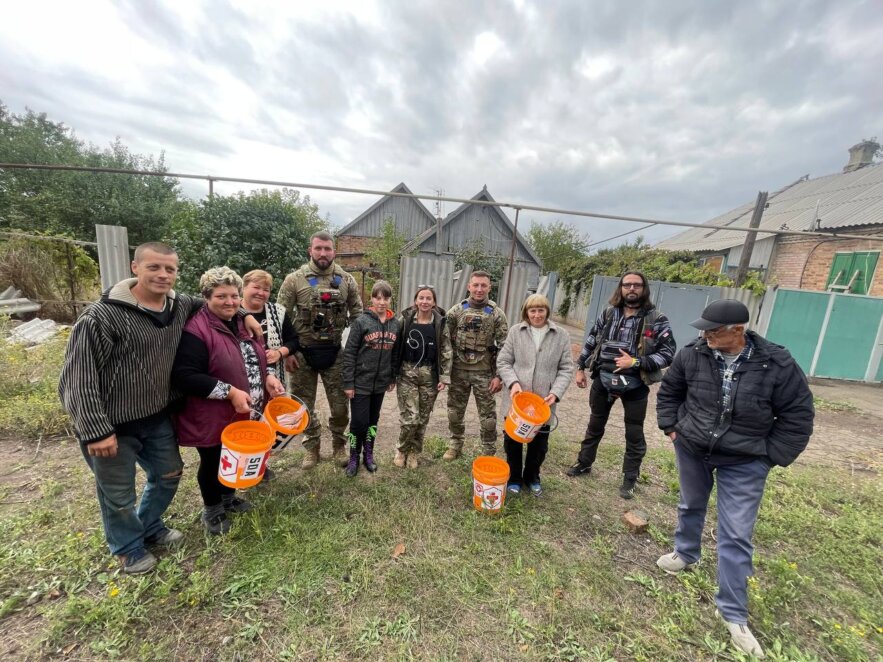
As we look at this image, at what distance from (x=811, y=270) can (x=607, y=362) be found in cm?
1251

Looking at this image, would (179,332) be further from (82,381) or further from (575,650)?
(575,650)

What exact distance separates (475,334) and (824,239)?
11455 millimetres

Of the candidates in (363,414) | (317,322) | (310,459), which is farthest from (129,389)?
(310,459)

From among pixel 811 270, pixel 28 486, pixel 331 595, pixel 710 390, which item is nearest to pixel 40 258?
pixel 28 486

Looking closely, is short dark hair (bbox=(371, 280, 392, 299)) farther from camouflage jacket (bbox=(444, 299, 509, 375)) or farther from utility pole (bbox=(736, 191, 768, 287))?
utility pole (bbox=(736, 191, 768, 287))

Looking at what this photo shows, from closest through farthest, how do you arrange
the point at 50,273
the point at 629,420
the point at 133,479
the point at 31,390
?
the point at 133,479, the point at 629,420, the point at 31,390, the point at 50,273

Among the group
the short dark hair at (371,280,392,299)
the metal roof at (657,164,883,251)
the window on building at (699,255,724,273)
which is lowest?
the short dark hair at (371,280,392,299)

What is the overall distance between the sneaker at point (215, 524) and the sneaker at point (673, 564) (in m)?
3.17

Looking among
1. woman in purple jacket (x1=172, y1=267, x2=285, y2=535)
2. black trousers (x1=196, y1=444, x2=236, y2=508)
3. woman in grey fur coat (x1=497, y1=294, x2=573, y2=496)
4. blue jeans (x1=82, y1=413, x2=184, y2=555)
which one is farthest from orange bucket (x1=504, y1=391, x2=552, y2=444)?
blue jeans (x1=82, y1=413, x2=184, y2=555)

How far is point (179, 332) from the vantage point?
221cm

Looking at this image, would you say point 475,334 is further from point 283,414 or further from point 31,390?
point 31,390

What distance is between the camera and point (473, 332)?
3424 millimetres

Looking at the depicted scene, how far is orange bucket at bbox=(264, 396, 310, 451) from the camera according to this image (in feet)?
8.42

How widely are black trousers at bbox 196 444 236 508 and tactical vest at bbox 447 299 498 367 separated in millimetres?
2136
